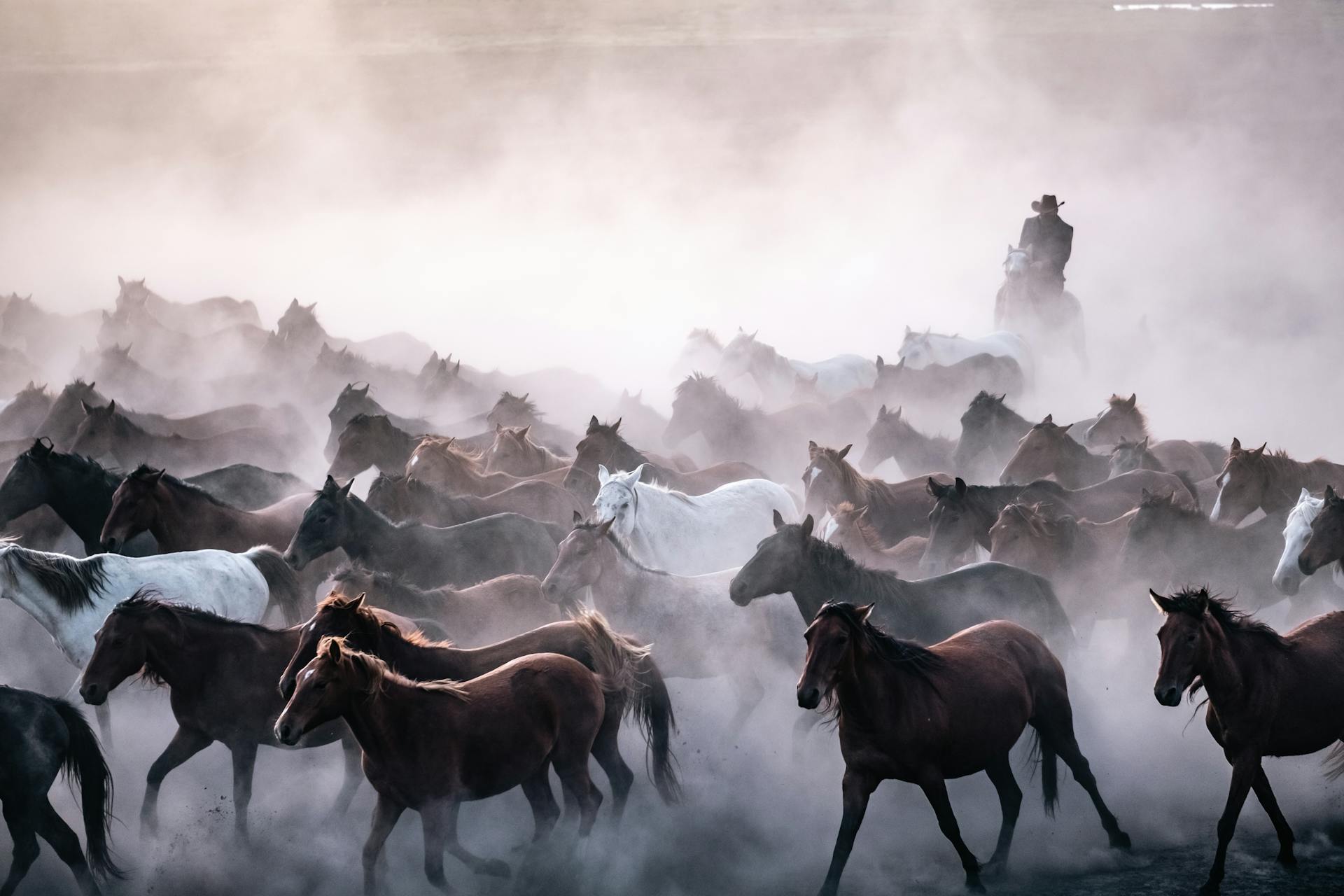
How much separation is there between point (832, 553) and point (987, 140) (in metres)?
23.2

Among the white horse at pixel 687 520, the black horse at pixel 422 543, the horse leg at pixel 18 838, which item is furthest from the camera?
the white horse at pixel 687 520

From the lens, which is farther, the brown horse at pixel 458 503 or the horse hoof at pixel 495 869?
the brown horse at pixel 458 503

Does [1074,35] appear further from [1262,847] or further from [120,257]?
[1262,847]

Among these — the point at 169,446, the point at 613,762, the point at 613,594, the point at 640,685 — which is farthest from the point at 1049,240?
the point at 613,762

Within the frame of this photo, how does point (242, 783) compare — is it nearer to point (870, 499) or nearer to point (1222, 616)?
point (1222, 616)

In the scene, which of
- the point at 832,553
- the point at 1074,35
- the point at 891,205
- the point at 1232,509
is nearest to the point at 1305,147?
the point at 1074,35

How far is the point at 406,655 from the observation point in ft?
16.7

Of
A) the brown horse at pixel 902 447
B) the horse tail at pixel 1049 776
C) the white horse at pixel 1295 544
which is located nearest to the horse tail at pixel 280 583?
the horse tail at pixel 1049 776

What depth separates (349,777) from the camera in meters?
5.70

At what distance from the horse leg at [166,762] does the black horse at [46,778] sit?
0.31 meters

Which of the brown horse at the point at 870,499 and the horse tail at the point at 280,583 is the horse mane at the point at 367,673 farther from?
the brown horse at the point at 870,499

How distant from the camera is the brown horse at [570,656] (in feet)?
16.2

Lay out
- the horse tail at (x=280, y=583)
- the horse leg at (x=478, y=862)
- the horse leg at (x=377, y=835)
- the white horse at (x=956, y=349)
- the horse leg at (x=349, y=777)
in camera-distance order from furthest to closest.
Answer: the white horse at (x=956, y=349), the horse tail at (x=280, y=583), the horse leg at (x=349, y=777), the horse leg at (x=478, y=862), the horse leg at (x=377, y=835)

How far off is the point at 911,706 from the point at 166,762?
9.71 feet
